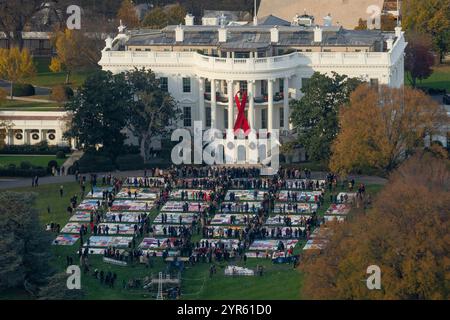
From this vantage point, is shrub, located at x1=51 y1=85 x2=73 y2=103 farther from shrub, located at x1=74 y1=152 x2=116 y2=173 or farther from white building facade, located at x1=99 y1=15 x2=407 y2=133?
shrub, located at x1=74 y1=152 x2=116 y2=173

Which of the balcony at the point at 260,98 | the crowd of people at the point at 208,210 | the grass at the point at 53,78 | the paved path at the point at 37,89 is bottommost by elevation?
the crowd of people at the point at 208,210

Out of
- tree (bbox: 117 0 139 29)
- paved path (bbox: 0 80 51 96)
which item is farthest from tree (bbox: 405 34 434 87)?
paved path (bbox: 0 80 51 96)

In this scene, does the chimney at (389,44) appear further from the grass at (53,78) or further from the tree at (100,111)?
the grass at (53,78)

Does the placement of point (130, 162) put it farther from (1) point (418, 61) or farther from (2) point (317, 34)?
(1) point (418, 61)

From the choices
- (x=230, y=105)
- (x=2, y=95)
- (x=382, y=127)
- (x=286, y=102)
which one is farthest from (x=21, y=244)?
(x=2, y=95)

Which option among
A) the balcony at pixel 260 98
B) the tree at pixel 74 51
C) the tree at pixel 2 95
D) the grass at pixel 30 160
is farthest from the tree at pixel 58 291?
the tree at pixel 74 51

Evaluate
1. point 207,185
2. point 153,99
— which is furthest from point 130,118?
point 207,185
